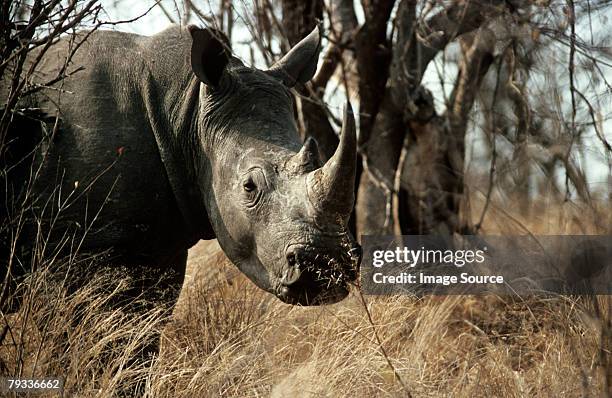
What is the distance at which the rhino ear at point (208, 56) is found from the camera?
500cm

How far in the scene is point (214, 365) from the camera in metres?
4.90

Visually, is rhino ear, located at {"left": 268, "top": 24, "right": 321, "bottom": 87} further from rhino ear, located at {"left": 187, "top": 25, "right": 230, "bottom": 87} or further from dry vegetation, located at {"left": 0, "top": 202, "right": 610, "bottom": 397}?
dry vegetation, located at {"left": 0, "top": 202, "right": 610, "bottom": 397}

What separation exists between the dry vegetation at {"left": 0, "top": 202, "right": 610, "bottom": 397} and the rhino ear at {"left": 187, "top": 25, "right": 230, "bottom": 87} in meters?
1.12

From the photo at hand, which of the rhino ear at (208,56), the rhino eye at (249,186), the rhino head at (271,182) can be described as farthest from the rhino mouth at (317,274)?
the rhino ear at (208,56)

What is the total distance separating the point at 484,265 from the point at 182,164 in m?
2.85

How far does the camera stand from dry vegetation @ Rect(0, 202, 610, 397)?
4.50 metres

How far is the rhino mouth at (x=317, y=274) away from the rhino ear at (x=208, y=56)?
3.77ft

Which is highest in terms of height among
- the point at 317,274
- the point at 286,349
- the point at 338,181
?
the point at 338,181

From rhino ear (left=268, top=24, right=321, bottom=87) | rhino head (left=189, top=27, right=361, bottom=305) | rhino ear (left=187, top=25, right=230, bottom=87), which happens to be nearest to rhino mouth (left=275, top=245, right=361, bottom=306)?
rhino head (left=189, top=27, right=361, bottom=305)

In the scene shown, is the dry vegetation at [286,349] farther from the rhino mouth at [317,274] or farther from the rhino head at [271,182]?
the rhino head at [271,182]

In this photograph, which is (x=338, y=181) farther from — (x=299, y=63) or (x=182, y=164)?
(x=299, y=63)

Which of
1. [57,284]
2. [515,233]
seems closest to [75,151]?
[57,284]

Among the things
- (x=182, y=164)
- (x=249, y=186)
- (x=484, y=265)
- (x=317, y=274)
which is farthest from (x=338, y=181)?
(x=484, y=265)

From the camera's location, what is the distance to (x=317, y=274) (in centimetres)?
446
